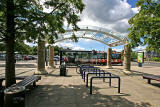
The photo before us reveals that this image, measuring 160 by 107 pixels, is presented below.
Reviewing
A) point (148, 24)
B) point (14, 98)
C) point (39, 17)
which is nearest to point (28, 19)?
point (39, 17)

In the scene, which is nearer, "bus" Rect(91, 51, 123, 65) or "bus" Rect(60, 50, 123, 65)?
"bus" Rect(60, 50, 123, 65)

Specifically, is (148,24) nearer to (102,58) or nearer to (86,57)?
(86,57)

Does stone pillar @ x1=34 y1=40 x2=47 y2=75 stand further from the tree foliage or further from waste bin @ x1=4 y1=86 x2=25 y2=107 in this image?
waste bin @ x1=4 y1=86 x2=25 y2=107

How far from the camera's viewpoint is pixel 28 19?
4242mm

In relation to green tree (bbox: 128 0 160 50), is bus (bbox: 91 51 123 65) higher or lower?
lower

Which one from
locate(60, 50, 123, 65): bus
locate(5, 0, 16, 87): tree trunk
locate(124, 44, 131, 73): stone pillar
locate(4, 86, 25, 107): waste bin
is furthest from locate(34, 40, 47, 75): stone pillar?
locate(124, 44, 131, 73): stone pillar

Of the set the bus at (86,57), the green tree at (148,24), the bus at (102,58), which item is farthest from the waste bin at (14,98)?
the bus at (102,58)

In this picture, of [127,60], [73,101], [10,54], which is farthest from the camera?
[127,60]

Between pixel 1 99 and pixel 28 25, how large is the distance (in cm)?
272

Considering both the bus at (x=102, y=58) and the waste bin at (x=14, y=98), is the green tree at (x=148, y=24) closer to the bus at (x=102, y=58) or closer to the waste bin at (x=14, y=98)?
the waste bin at (x=14, y=98)

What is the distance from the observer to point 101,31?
16.1 meters

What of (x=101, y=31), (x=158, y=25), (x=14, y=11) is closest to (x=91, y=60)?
(x=101, y=31)

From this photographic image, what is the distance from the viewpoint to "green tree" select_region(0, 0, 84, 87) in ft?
13.3

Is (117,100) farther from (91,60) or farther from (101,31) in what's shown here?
(91,60)
